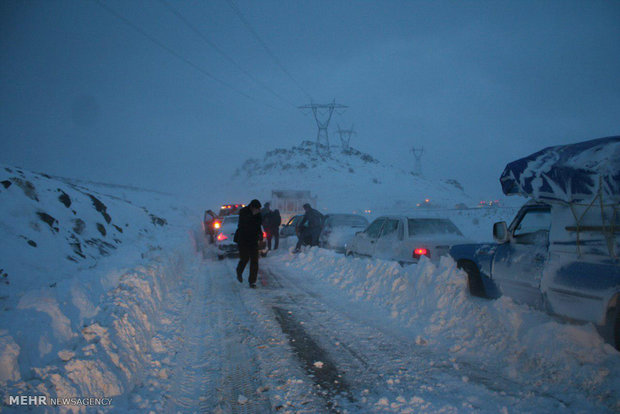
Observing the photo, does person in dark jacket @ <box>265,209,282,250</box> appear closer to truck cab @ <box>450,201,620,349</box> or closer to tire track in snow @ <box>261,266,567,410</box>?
tire track in snow @ <box>261,266,567,410</box>

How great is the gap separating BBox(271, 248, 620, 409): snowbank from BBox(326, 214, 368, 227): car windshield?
6.36 m

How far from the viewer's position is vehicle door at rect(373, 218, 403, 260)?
25.4 ft

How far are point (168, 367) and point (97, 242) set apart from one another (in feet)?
23.0

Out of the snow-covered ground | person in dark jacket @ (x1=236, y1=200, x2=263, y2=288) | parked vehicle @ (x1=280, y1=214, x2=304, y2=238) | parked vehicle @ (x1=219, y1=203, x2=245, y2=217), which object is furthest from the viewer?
parked vehicle @ (x1=219, y1=203, x2=245, y2=217)

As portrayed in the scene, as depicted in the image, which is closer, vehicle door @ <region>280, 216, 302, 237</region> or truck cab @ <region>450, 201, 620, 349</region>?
truck cab @ <region>450, 201, 620, 349</region>

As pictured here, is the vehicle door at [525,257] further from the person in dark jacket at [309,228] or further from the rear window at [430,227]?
the person in dark jacket at [309,228]

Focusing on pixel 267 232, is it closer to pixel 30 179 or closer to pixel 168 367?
pixel 30 179

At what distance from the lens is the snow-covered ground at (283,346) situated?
2.88m

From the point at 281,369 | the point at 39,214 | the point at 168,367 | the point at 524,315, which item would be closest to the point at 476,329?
the point at 524,315

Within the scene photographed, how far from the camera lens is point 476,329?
173 inches

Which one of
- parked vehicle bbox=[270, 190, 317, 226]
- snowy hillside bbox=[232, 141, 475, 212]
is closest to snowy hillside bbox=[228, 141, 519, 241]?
snowy hillside bbox=[232, 141, 475, 212]

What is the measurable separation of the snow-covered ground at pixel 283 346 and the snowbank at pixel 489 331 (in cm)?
2

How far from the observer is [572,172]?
3441 millimetres
